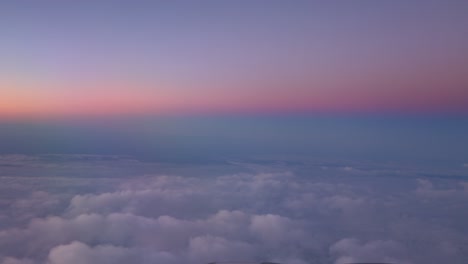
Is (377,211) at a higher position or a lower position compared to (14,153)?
lower

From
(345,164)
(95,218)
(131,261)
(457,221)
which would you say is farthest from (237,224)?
(345,164)

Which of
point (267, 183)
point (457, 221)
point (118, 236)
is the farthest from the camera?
point (267, 183)

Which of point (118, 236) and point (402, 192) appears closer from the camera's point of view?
point (118, 236)

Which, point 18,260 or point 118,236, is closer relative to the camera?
point 18,260

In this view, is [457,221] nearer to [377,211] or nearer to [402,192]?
[377,211]

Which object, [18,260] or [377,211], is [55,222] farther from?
[377,211]

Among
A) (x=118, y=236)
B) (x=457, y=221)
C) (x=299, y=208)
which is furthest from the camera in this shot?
(x=299, y=208)

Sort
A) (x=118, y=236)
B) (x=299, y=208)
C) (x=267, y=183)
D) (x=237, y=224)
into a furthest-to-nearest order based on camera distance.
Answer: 1. (x=267, y=183)
2. (x=299, y=208)
3. (x=237, y=224)
4. (x=118, y=236)

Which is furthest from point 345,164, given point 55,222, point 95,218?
point 55,222

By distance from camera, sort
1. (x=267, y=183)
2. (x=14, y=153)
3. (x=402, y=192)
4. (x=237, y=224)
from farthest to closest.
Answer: (x=14, y=153) → (x=267, y=183) → (x=402, y=192) → (x=237, y=224)
